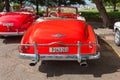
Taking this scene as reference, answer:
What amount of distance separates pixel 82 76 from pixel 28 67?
1.60m

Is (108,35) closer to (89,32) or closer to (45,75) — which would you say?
(89,32)

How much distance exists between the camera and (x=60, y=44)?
23.2 ft

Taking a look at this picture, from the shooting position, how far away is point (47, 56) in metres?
6.94

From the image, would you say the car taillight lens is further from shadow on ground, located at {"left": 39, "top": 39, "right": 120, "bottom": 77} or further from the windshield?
the windshield

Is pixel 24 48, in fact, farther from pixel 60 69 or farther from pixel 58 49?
pixel 60 69

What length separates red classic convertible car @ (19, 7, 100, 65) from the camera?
6957 millimetres

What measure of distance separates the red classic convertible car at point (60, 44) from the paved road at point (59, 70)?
378 mm

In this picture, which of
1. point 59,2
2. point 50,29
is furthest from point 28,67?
point 59,2

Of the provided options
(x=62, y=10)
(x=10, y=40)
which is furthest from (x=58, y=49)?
(x=62, y=10)

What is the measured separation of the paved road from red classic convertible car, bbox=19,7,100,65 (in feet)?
1.24

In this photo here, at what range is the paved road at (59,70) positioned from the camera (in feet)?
22.2

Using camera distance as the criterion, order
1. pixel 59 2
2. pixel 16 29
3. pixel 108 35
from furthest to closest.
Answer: pixel 59 2
pixel 108 35
pixel 16 29

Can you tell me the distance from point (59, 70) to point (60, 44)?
0.71 m

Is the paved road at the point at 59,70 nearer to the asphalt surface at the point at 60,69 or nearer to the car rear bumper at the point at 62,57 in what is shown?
the asphalt surface at the point at 60,69
